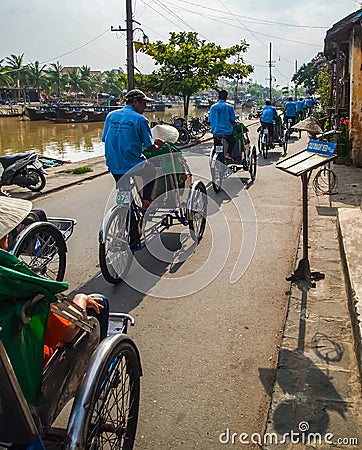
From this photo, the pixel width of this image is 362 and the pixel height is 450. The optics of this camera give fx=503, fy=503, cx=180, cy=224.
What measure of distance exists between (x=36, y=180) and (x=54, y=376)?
8.37 metres

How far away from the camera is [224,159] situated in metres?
9.82

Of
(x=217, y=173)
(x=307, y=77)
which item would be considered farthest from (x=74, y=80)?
(x=217, y=173)

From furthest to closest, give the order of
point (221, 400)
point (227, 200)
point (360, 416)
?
point (227, 200) < point (221, 400) < point (360, 416)

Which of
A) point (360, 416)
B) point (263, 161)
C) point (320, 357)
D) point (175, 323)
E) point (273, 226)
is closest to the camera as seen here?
point (360, 416)

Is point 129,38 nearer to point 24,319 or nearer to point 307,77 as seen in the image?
point 24,319

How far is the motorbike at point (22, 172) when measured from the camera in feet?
32.4

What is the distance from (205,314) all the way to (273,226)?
10.1ft

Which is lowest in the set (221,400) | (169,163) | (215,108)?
(221,400)

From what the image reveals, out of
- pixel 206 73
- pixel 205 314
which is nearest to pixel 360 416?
pixel 205 314

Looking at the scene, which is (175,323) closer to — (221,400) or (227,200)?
(221,400)

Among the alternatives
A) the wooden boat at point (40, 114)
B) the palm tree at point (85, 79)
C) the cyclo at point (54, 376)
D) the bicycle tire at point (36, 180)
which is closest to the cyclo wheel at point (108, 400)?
the cyclo at point (54, 376)

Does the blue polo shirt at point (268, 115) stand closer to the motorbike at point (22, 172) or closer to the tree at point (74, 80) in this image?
the motorbike at point (22, 172)

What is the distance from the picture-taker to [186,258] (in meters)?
5.93

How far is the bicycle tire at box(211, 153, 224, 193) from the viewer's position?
9523 millimetres
